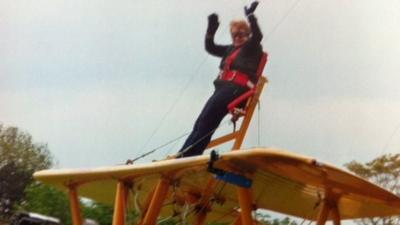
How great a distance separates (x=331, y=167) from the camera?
6.49m

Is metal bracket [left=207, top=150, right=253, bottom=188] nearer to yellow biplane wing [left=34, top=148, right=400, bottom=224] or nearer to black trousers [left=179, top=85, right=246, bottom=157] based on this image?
yellow biplane wing [left=34, top=148, right=400, bottom=224]

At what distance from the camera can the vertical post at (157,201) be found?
7.57 meters

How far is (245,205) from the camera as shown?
7039 millimetres

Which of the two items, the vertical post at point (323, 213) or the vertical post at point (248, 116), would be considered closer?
the vertical post at point (323, 213)

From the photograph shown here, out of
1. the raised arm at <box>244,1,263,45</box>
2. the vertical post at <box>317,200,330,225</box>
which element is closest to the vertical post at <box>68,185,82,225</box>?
the vertical post at <box>317,200,330,225</box>

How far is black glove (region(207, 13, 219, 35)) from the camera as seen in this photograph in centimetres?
798

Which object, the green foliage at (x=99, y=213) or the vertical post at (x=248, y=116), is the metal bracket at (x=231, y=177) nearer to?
the vertical post at (x=248, y=116)

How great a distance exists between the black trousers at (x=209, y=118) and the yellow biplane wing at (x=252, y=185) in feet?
0.98

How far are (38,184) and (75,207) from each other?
1028 cm

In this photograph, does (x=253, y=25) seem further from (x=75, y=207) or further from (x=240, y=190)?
(x=75, y=207)

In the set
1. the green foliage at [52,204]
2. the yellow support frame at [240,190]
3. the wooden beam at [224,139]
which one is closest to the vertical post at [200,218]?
the yellow support frame at [240,190]

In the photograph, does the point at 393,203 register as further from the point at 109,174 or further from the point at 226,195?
the point at 109,174

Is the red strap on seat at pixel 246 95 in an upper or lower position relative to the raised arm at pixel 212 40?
lower

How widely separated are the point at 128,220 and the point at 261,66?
7.21 ft
